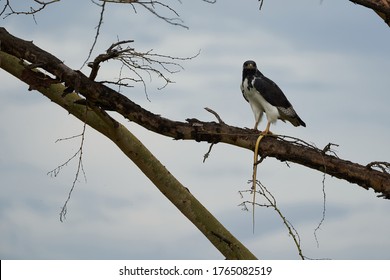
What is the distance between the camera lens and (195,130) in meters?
4.49

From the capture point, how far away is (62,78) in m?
4.29

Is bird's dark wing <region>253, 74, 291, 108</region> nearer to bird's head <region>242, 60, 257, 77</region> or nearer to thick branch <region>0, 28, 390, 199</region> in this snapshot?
bird's head <region>242, 60, 257, 77</region>

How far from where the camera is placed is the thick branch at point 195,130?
14.0 ft

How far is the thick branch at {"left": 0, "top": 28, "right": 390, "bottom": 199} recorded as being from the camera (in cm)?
428

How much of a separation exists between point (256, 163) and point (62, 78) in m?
1.40

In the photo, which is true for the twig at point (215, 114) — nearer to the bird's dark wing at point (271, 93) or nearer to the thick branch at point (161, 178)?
the thick branch at point (161, 178)

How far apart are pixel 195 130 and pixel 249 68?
1322mm

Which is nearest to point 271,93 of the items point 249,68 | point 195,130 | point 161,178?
point 249,68

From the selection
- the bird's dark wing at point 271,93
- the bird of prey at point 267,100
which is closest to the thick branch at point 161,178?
the bird of prey at point 267,100

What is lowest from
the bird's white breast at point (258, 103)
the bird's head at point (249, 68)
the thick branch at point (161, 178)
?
A: the thick branch at point (161, 178)

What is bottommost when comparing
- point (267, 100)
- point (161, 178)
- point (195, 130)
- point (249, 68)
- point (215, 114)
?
point (161, 178)

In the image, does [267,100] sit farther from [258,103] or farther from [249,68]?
[249,68]
